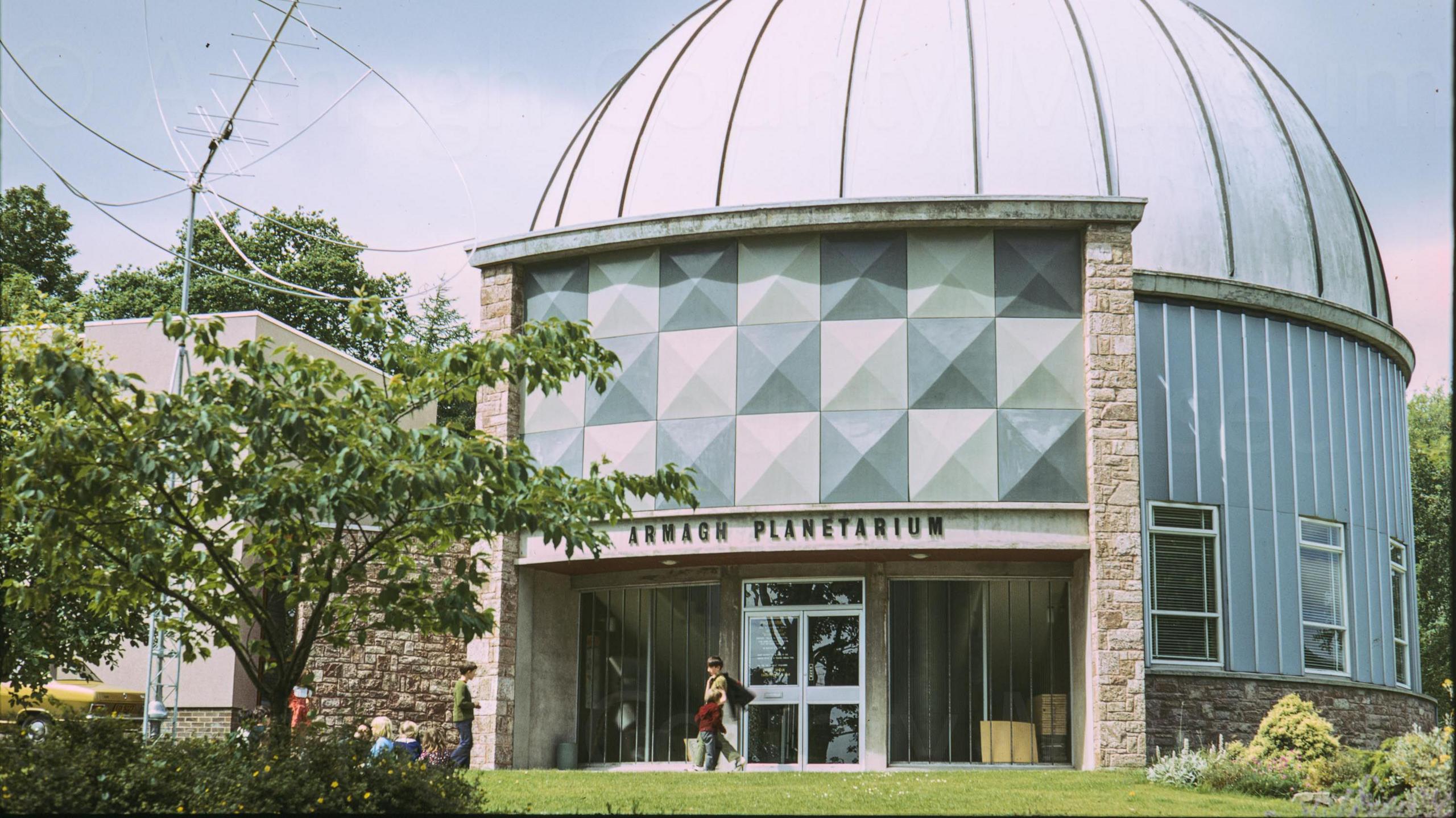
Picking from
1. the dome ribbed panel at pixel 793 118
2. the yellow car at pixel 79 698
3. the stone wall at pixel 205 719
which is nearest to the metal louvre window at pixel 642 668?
the dome ribbed panel at pixel 793 118

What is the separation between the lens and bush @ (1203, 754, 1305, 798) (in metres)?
14.7

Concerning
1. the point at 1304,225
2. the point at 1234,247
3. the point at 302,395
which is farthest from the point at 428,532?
the point at 1304,225

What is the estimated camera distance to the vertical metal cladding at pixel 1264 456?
21000 millimetres

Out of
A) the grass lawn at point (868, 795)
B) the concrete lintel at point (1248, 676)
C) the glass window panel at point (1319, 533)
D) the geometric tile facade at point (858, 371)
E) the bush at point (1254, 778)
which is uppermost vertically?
the geometric tile facade at point (858, 371)

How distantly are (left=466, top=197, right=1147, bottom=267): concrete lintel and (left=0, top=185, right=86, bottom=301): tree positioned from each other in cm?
2485

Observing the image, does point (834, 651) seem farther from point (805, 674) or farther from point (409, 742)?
point (409, 742)

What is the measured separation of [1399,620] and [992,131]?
10.5 meters

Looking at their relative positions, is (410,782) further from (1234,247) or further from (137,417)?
(1234,247)

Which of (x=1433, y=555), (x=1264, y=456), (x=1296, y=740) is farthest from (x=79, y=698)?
(x=1433, y=555)

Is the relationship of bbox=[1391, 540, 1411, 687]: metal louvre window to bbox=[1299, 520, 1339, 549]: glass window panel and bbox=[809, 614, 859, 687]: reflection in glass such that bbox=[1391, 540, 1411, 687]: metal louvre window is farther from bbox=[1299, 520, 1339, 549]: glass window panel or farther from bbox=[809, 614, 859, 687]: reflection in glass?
bbox=[809, 614, 859, 687]: reflection in glass

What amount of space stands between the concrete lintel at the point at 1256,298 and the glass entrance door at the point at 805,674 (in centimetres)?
639

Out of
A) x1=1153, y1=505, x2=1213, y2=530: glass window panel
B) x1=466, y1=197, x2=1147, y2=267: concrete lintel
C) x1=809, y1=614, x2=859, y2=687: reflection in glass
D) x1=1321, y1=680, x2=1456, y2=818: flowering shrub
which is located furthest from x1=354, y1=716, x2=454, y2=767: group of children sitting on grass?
x1=1153, y1=505, x2=1213, y2=530: glass window panel

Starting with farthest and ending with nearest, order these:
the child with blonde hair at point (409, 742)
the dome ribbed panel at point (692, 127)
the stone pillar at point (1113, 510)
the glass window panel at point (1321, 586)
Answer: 1. the dome ribbed panel at point (692, 127)
2. the glass window panel at point (1321, 586)
3. the stone pillar at point (1113, 510)
4. the child with blonde hair at point (409, 742)

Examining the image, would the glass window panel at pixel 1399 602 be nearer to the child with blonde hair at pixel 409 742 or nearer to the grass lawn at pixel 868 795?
the grass lawn at pixel 868 795
